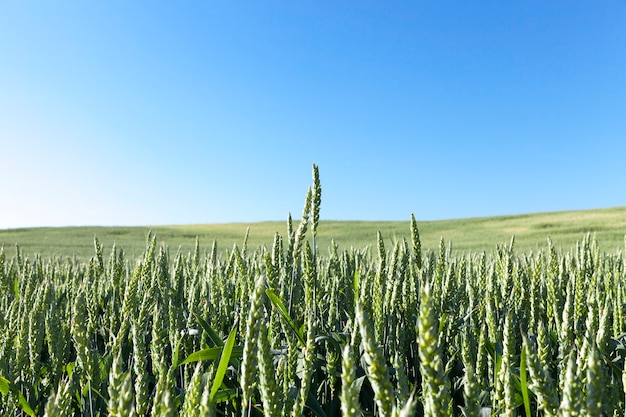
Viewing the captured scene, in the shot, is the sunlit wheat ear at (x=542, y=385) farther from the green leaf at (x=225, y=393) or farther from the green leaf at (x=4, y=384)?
the green leaf at (x=4, y=384)

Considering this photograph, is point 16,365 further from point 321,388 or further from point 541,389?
point 541,389

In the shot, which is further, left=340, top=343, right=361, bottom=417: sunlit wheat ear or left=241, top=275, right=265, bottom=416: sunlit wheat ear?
left=241, top=275, right=265, bottom=416: sunlit wheat ear

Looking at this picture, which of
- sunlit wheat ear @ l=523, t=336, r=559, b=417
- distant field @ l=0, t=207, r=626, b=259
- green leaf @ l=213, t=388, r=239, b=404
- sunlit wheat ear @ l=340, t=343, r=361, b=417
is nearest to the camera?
sunlit wheat ear @ l=340, t=343, r=361, b=417

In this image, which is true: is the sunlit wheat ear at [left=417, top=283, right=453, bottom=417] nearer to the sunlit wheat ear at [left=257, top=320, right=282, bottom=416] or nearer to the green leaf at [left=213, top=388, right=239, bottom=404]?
the sunlit wheat ear at [left=257, top=320, right=282, bottom=416]

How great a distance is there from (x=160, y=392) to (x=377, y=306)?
0.90m

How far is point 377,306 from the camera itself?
1.50m

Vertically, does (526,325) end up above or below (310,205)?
below

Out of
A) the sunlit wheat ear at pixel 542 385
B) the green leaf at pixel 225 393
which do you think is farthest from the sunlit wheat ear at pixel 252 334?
the green leaf at pixel 225 393

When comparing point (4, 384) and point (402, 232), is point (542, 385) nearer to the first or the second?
point (4, 384)

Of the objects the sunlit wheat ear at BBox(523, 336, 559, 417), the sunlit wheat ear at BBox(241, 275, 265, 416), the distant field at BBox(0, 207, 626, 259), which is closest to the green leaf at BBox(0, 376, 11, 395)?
the sunlit wheat ear at BBox(241, 275, 265, 416)

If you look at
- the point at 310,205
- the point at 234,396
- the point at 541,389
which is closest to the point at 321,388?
the point at 234,396

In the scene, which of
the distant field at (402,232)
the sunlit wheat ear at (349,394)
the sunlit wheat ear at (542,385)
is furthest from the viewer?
the distant field at (402,232)

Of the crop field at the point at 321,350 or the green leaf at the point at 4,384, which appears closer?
the crop field at the point at 321,350

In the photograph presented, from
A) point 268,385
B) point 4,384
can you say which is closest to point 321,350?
point 4,384
